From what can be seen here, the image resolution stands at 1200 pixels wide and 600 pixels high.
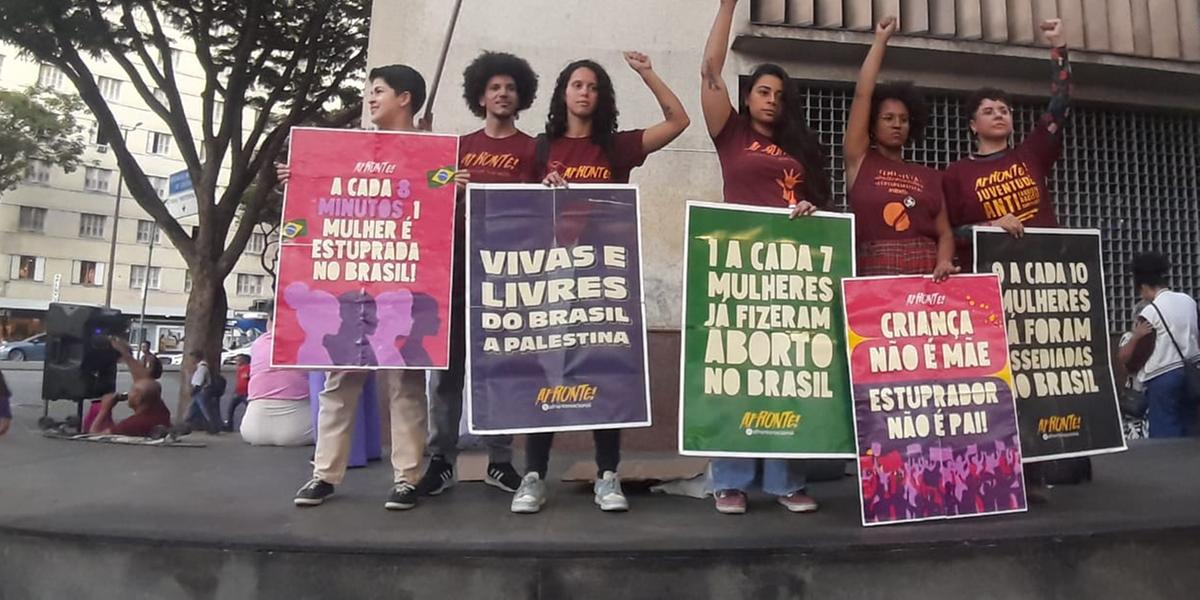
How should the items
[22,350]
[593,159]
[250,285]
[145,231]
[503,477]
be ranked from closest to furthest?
[593,159], [503,477], [22,350], [145,231], [250,285]

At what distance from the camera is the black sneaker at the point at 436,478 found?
379 cm

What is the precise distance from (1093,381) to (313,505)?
3649 mm

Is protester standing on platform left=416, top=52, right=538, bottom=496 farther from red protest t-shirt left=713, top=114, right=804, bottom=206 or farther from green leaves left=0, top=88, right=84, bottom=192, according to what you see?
green leaves left=0, top=88, right=84, bottom=192

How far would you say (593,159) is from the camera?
3.67 metres

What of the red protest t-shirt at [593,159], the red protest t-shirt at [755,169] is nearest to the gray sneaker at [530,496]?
the red protest t-shirt at [593,159]

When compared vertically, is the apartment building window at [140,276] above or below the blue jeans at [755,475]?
above

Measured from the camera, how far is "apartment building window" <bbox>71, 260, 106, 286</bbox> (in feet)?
138

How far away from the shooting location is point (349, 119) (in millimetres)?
12914

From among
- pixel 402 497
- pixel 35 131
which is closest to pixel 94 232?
pixel 35 131

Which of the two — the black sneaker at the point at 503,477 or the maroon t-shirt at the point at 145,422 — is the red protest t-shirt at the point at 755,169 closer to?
the black sneaker at the point at 503,477

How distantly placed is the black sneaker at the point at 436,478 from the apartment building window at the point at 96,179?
46131mm

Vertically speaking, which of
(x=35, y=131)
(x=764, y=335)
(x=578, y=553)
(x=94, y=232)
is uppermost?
(x=35, y=131)

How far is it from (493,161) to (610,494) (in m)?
1.62

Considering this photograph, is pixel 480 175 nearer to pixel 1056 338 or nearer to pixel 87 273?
pixel 1056 338
